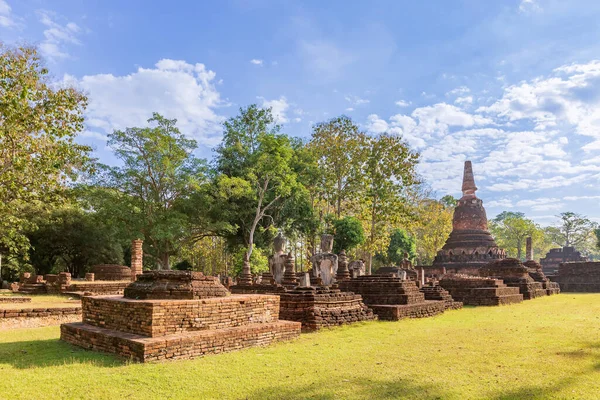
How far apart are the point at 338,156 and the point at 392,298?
784 inches

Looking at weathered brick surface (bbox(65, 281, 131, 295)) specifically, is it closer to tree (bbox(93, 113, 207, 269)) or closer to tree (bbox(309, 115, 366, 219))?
tree (bbox(93, 113, 207, 269))

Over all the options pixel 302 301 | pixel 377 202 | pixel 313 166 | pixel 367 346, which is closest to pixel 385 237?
pixel 377 202

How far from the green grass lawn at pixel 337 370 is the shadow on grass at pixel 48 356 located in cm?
2

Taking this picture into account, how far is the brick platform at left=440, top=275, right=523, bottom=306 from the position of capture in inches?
716

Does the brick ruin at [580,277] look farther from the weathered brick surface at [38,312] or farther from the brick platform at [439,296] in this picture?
the weathered brick surface at [38,312]

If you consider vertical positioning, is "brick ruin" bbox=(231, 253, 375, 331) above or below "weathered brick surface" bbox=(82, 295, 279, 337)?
below

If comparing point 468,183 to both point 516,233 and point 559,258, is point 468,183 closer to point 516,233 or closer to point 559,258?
point 559,258

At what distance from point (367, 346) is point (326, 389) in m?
3.21

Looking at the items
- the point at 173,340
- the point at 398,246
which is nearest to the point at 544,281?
the point at 398,246

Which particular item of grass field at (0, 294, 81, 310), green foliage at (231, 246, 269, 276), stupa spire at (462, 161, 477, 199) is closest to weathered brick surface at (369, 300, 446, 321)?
grass field at (0, 294, 81, 310)

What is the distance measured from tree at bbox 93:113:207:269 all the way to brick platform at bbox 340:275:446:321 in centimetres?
1526

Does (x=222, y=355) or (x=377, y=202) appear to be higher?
(x=377, y=202)

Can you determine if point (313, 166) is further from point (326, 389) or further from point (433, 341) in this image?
point (326, 389)

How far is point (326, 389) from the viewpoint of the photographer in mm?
5324
